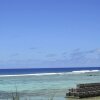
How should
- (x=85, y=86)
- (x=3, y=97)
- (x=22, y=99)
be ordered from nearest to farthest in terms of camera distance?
(x=22, y=99)
(x=3, y=97)
(x=85, y=86)

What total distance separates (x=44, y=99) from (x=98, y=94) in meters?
5.40

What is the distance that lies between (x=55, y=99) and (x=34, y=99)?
1600mm

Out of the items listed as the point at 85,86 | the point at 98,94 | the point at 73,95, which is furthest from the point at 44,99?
the point at 85,86

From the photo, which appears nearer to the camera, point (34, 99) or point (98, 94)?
point (34, 99)

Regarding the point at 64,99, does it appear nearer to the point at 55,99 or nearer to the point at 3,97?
the point at 55,99

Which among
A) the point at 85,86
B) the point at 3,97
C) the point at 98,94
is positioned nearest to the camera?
the point at 3,97

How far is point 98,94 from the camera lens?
29016 mm

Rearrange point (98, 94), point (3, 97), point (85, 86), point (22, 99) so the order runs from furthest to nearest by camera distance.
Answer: point (85, 86) < point (98, 94) < point (3, 97) < point (22, 99)

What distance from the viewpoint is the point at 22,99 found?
2555 centimetres

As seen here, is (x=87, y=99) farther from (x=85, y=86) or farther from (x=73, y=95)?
(x=85, y=86)

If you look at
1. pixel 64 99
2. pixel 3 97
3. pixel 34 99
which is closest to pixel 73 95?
pixel 64 99

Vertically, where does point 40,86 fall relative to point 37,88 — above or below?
above

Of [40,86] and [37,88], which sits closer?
[37,88]

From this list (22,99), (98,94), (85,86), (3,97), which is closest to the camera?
(22,99)
